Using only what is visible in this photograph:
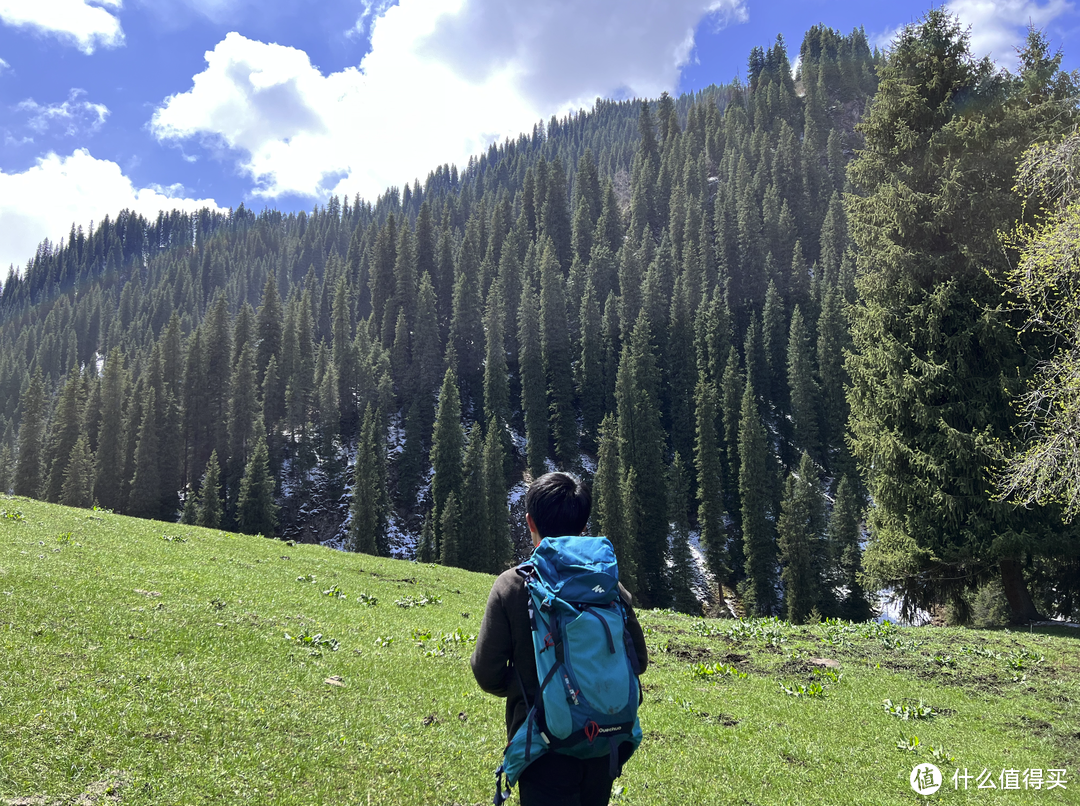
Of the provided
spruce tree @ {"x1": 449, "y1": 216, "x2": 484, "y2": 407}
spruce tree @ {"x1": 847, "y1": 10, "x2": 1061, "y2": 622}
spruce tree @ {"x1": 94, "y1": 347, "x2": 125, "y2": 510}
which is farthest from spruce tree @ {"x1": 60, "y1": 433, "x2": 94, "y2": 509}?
spruce tree @ {"x1": 847, "y1": 10, "x2": 1061, "y2": 622}

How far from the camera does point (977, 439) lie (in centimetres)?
2095

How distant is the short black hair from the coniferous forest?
62.3ft

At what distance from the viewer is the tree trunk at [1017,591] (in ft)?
72.3

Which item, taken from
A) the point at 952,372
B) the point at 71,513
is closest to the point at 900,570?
the point at 952,372

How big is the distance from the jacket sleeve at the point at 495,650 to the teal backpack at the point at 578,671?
0.15m

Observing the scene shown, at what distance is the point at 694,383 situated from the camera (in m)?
94.8

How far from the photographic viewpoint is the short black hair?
451cm

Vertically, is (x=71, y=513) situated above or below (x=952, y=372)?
below

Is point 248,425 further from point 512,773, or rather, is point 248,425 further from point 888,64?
point 512,773

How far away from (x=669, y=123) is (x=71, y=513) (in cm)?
17000

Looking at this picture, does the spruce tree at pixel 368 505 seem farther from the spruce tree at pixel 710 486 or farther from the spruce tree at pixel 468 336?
the spruce tree at pixel 710 486

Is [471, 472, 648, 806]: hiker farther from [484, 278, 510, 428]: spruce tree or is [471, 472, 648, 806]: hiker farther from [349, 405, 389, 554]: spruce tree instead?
[484, 278, 510, 428]: spruce tree

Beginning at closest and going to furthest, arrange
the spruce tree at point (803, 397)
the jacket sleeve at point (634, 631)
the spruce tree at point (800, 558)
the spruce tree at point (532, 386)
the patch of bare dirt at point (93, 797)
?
the jacket sleeve at point (634, 631), the patch of bare dirt at point (93, 797), the spruce tree at point (800, 558), the spruce tree at point (803, 397), the spruce tree at point (532, 386)

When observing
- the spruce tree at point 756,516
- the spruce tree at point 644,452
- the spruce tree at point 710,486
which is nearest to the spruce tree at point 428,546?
the spruce tree at point 644,452
